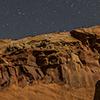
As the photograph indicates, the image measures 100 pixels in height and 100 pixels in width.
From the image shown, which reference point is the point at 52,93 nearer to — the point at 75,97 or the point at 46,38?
the point at 75,97

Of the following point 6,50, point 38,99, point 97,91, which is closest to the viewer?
point 97,91

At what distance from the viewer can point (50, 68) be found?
30078mm

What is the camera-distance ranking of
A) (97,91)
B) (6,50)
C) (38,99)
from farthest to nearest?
(6,50) → (38,99) → (97,91)

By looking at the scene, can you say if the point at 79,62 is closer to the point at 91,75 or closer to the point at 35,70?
the point at 91,75

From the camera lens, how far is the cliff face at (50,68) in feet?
94.2

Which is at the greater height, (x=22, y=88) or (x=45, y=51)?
(x=45, y=51)

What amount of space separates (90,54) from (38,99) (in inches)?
266

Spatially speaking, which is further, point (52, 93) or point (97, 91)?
point (52, 93)

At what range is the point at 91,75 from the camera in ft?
102

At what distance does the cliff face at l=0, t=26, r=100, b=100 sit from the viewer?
28.7 meters

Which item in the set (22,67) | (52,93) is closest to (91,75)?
(52,93)

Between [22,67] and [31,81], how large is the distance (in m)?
1.36

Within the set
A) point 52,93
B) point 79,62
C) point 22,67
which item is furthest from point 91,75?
point 22,67

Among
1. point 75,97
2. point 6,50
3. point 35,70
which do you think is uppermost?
point 6,50
